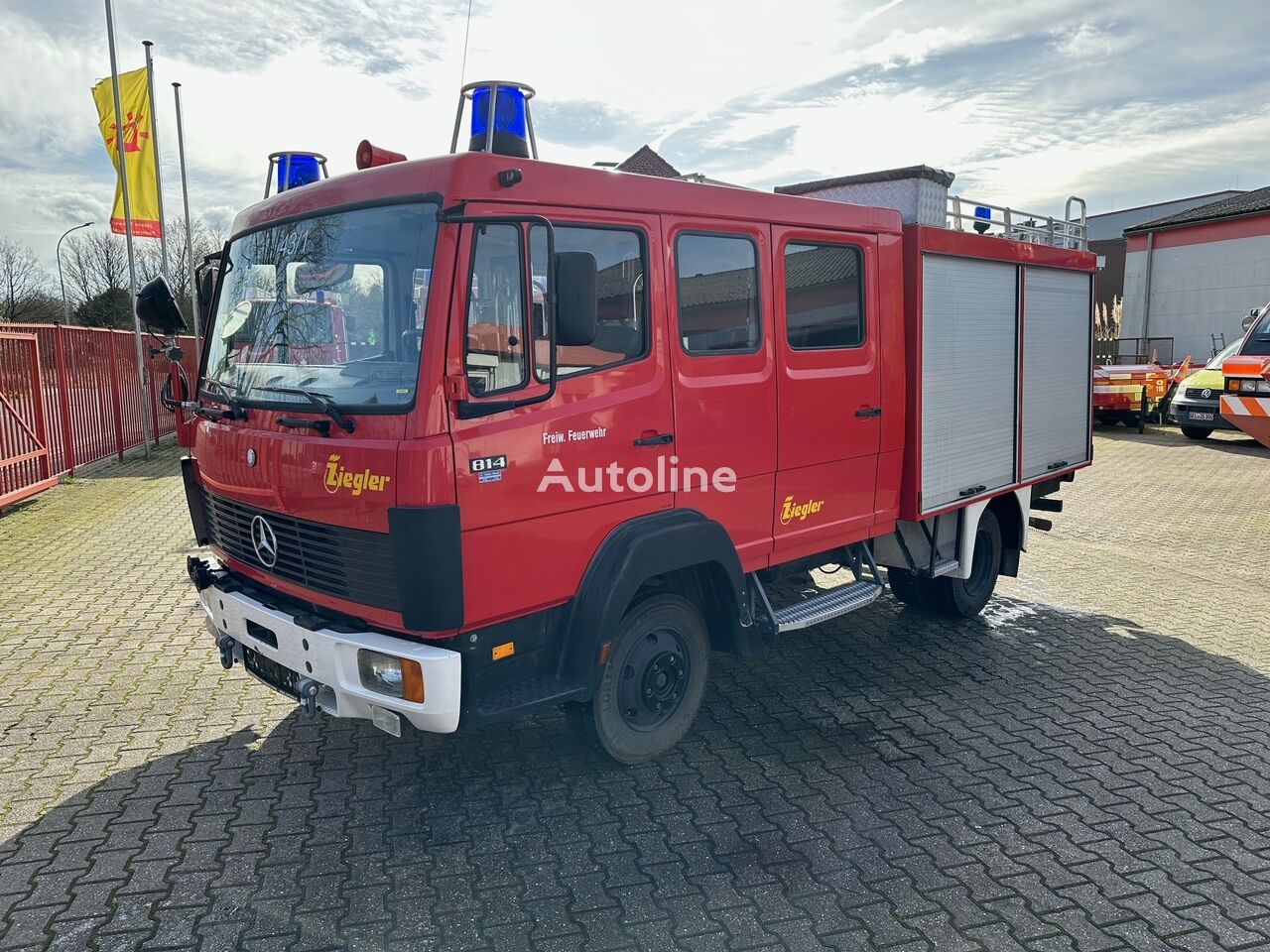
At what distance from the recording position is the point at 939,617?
20.7ft

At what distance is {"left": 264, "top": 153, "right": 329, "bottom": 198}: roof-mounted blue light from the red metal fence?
668 centimetres

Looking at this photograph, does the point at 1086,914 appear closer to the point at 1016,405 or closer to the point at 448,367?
the point at 448,367

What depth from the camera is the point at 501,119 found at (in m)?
3.63

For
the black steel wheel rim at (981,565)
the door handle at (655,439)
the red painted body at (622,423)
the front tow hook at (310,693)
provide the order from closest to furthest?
the red painted body at (622,423) → the front tow hook at (310,693) → the door handle at (655,439) → the black steel wheel rim at (981,565)

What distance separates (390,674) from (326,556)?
539mm

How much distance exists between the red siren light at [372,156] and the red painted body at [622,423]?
0.09m

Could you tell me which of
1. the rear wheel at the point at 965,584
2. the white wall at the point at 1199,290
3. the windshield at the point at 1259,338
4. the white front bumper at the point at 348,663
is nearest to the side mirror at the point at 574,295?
the white front bumper at the point at 348,663

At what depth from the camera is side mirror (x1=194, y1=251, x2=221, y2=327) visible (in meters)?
4.22

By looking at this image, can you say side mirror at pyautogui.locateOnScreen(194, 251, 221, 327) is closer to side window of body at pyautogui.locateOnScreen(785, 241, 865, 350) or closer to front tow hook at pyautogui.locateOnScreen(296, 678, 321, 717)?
front tow hook at pyautogui.locateOnScreen(296, 678, 321, 717)

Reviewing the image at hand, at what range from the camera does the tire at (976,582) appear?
6133mm

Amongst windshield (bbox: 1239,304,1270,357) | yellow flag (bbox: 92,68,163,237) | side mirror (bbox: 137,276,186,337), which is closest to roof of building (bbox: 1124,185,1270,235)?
windshield (bbox: 1239,304,1270,357)

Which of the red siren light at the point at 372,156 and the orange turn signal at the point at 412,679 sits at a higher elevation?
the red siren light at the point at 372,156

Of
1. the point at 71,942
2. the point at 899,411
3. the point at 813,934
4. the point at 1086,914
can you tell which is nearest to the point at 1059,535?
the point at 899,411

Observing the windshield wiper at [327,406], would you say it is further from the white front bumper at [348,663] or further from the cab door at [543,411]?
the white front bumper at [348,663]
